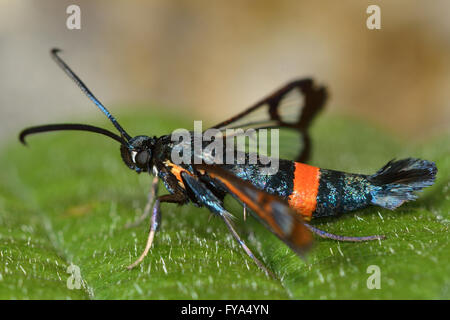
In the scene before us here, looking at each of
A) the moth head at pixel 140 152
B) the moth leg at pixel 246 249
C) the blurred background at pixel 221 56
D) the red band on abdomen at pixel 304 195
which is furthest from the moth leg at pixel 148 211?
the blurred background at pixel 221 56

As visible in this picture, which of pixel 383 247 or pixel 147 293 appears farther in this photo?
pixel 383 247

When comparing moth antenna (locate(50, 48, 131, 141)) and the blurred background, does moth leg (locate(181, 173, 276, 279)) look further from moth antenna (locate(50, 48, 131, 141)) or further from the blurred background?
the blurred background

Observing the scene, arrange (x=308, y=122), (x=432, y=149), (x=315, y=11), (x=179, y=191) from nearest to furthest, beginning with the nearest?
(x=179, y=191) → (x=308, y=122) → (x=432, y=149) → (x=315, y=11)

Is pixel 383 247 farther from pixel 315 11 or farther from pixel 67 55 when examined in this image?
pixel 67 55

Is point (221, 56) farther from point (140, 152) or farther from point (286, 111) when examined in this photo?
point (140, 152)

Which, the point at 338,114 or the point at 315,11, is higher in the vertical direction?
the point at 315,11

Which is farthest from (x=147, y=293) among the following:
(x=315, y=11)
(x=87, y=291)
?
(x=315, y=11)

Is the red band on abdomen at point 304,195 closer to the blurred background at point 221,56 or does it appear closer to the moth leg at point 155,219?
the moth leg at point 155,219
